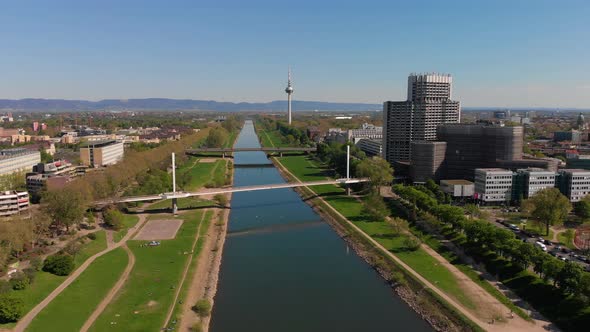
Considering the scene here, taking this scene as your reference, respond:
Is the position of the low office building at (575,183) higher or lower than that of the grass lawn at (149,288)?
higher

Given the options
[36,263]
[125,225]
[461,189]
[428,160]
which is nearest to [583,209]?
[461,189]

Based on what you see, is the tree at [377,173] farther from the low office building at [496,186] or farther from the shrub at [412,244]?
the shrub at [412,244]

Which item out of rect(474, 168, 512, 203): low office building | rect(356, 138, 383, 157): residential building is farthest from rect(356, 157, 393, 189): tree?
rect(356, 138, 383, 157): residential building

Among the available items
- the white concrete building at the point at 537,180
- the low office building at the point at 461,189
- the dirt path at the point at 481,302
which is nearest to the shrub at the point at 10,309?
the dirt path at the point at 481,302

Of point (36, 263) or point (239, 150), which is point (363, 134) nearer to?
point (239, 150)

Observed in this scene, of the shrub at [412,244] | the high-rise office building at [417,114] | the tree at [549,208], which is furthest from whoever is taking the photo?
the high-rise office building at [417,114]

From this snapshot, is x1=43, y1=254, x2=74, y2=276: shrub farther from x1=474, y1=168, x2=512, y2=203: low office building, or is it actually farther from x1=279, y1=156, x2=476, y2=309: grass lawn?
x1=474, y1=168, x2=512, y2=203: low office building
